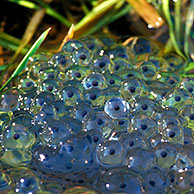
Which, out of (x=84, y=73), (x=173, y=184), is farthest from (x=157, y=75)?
(x=173, y=184)

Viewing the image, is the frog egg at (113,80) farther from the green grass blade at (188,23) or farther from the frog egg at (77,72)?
the green grass blade at (188,23)

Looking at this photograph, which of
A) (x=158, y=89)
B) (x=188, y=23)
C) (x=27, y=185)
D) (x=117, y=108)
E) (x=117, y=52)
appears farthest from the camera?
(x=188, y=23)

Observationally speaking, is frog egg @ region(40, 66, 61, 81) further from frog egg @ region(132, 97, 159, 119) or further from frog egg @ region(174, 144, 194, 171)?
frog egg @ region(174, 144, 194, 171)

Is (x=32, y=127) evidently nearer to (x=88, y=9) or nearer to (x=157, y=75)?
(x=157, y=75)

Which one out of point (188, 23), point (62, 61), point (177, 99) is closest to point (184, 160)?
point (177, 99)

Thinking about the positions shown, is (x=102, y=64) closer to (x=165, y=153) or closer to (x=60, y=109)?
(x=60, y=109)

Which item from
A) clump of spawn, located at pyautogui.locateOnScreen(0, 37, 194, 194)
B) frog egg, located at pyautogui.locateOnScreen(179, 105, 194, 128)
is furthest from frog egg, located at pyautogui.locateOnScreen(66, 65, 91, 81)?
frog egg, located at pyautogui.locateOnScreen(179, 105, 194, 128)

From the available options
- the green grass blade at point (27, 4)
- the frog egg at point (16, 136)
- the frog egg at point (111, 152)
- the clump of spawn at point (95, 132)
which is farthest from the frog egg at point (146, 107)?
the green grass blade at point (27, 4)
